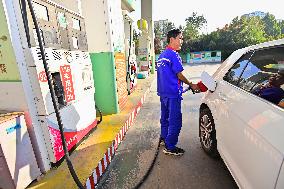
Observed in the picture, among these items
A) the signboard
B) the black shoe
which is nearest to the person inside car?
the black shoe

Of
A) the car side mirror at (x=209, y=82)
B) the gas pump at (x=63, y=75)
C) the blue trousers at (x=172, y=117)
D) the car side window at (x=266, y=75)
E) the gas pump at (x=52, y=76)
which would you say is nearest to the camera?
the car side window at (x=266, y=75)

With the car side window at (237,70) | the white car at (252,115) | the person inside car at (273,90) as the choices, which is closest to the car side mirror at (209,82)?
the white car at (252,115)

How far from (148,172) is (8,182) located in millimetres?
1832

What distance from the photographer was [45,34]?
3.14 m

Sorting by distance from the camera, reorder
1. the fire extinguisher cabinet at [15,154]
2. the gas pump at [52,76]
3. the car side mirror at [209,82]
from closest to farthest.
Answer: the fire extinguisher cabinet at [15,154] < the gas pump at [52,76] < the car side mirror at [209,82]

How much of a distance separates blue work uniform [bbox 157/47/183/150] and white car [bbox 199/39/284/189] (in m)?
0.48

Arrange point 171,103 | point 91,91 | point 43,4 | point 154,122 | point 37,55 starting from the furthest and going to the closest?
point 154,122 → point 91,91 → point 171,103 → point 43,4 → point 37,55

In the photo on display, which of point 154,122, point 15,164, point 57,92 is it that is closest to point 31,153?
point 15,164

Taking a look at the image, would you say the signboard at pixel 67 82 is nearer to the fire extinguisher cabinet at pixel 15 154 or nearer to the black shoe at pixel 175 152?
the fire extinguisher cabinet at pixel 15 154

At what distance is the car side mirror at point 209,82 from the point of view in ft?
10.7

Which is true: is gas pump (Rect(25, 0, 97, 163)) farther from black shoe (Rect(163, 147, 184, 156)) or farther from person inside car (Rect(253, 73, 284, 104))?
person inside car (Rect(253, 73, 284, 104))

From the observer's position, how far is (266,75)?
2332 millimetres

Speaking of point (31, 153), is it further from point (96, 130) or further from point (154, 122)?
point (154, 122)

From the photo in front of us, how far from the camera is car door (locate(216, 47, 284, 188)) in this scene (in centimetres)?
163
